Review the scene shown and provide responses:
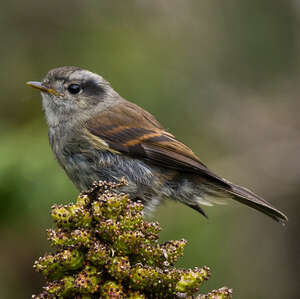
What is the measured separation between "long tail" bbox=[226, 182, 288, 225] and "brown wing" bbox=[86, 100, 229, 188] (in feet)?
0.32

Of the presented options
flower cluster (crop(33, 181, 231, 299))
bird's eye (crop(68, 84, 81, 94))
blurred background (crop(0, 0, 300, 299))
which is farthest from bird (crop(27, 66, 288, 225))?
flower cluster (crop(33, 181, 231, 299))

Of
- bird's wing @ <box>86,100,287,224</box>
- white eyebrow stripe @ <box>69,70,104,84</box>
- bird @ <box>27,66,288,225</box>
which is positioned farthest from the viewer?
white eyebrow stripe @ <box>69,70,104,84</box>

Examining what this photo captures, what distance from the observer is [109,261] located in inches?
106

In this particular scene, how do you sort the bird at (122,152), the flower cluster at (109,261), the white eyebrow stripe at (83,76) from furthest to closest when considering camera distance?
the white eyebrow stripe at (83,76) < the bird at (122,152) < the flower cluster at (109,261)

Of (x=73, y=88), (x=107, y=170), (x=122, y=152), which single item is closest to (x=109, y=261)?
(x=107, y=170)

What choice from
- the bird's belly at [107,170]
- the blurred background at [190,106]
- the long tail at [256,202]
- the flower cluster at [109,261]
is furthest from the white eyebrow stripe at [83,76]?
the flower cluster at [109,261]

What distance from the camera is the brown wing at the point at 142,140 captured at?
4.90 meters

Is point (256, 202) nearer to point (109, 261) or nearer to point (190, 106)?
point (109, 261)

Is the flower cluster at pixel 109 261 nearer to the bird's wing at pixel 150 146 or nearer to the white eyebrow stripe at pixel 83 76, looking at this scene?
the bird's wing at pixel 150 146

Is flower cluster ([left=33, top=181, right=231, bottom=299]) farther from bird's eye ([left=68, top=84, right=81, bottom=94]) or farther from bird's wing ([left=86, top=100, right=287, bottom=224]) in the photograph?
bird's eye ([left=68, top=84, right=81, bottom=94])

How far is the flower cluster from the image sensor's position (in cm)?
264

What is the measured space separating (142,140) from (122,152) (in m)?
0.24

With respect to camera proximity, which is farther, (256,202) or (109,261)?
(256,202)

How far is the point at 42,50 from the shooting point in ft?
23.5
